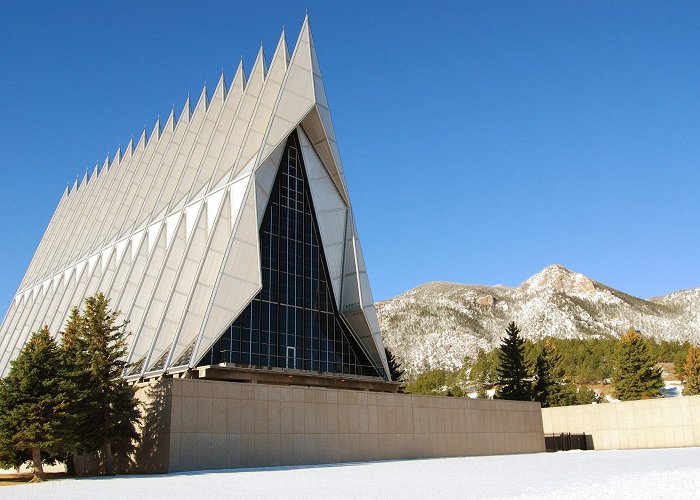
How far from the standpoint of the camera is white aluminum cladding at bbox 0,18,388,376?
3272 cm

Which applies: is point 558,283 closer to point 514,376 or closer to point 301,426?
point 514,376

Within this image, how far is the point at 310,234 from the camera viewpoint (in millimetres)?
37969

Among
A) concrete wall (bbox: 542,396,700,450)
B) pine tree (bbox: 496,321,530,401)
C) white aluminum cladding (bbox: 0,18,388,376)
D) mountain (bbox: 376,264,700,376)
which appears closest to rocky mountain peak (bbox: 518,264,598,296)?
mountain (bbox: 376,264,700,376)

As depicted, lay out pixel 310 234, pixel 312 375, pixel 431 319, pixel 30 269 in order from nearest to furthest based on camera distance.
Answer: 1. pixel 312 375
2. pixel 310 234
3. pixel 30 269
4. pixel 431 319

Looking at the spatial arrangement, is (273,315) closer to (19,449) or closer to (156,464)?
(156,464)

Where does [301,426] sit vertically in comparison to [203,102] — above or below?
below

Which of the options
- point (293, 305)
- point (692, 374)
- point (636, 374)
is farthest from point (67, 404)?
point (692, 374)

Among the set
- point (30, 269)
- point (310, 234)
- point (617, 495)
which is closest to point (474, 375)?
point (30, 269)

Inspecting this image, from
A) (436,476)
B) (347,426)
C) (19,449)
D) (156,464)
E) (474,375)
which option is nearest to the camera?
(436,476)

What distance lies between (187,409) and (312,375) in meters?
9.28

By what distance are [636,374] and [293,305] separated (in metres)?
47.0

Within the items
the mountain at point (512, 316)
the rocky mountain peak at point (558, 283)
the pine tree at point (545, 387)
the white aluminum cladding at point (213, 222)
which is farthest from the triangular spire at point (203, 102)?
the rocky mountain peak at point (558, 283)

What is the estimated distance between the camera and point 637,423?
4047cm

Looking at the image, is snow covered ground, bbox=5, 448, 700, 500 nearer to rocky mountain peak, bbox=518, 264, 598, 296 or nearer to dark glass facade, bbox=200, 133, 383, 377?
dark glass facade, bbox=200, 133, 383, 377
